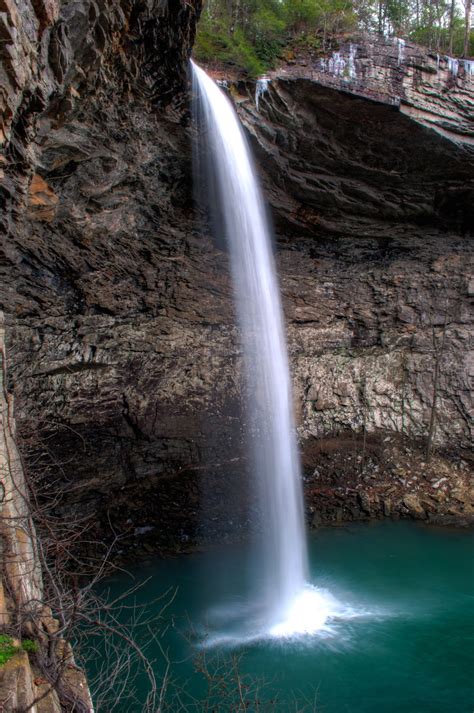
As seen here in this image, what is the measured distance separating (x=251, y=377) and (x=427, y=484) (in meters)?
6.01

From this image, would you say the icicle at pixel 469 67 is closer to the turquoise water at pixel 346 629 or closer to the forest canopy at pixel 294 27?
the forest canopy at pixel 294 27

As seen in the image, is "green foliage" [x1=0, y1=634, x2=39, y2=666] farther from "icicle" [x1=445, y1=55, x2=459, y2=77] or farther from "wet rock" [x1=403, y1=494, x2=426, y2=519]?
"icicle" [x1=445, y1=55, x2=459, y2=77]

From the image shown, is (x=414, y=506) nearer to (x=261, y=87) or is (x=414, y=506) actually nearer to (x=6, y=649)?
(x=261, y=87)

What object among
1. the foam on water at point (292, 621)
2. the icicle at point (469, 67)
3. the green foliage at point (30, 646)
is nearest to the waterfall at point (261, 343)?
the foam on water at point (292, 621)

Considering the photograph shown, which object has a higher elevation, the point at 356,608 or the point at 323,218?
the point at 323,218

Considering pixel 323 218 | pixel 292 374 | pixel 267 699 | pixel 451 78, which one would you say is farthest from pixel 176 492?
pixel 451 78

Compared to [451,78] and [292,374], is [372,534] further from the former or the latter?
[451,78]

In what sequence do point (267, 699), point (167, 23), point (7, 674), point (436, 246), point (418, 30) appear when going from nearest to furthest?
point (7, 674) → point (267, 699) → point (167, 23) → point (436, 246) → point (418, 30)

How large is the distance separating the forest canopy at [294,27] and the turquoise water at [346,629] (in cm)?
1197

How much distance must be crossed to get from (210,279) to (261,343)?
2.38 m

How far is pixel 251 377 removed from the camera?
1456 cm

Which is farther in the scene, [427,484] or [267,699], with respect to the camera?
[427,484]

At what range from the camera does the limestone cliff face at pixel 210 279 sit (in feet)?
35.7

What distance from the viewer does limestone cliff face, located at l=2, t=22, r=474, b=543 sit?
1089cm
